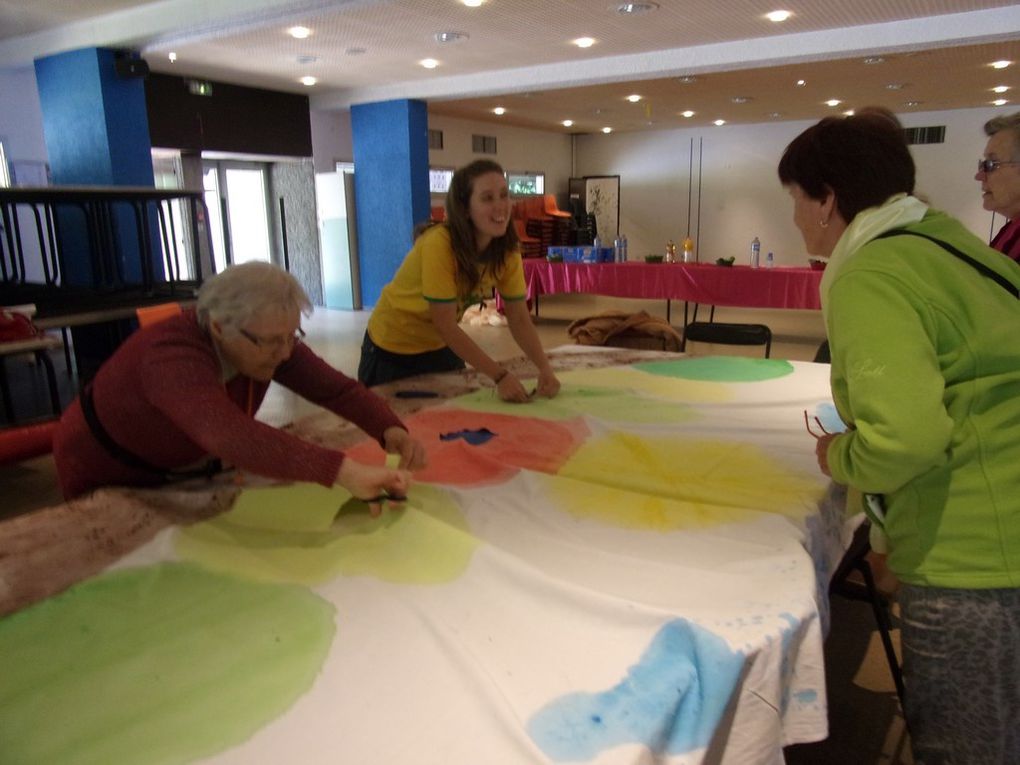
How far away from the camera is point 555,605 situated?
102cm

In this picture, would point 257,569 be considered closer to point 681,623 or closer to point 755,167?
point 681,623

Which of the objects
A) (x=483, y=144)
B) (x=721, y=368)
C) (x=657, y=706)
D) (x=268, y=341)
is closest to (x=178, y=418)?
(x=268, y=341)

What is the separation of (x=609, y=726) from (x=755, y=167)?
12385 mm

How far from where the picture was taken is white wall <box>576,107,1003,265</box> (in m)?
10.5

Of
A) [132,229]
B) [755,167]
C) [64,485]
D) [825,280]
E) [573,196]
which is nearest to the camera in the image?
[825,280]

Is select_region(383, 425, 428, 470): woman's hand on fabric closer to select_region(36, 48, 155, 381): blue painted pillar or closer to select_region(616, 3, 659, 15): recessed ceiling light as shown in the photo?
select_region(616, 3, 659, 15): recessed ceiling light

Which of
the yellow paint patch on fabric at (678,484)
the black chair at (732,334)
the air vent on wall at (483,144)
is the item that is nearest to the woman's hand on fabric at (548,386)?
the yellow paint patch on fabric at (678,484)

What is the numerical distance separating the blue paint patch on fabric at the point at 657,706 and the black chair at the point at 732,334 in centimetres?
259

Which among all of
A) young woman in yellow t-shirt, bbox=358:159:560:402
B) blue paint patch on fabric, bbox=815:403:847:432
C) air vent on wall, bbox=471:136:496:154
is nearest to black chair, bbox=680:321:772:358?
blue paint patch on fabric, bbox=815:403:847:432

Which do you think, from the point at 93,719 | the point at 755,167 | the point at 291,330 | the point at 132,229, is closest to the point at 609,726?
the point at 93,719

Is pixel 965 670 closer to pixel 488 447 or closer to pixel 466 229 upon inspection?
pixel 488 447

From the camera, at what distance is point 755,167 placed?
38.9 feet

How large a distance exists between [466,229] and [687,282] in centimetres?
514

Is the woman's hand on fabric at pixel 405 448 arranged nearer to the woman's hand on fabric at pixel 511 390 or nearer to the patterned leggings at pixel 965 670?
the woman's hand on fabric at pixel 511 390
